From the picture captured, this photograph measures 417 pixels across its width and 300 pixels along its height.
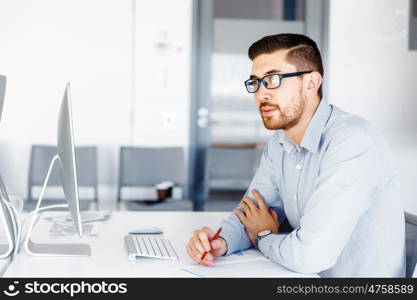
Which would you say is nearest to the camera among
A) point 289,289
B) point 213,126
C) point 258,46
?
point 289,289

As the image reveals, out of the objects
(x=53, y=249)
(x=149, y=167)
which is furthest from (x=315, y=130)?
(x=149, y=167)

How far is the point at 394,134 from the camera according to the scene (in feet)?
16.4

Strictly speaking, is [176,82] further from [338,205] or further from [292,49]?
[338,205]

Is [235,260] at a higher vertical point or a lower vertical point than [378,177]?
lower

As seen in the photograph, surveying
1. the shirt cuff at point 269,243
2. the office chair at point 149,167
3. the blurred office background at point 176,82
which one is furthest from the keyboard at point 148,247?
the office chair at point 149,167

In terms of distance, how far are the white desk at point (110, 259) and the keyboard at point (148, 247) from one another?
19mm

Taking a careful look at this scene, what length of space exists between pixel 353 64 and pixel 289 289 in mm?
3803

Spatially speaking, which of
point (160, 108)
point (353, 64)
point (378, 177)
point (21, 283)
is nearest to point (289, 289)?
point (378, 177)

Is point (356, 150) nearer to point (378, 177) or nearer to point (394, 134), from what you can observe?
point (378, 177)

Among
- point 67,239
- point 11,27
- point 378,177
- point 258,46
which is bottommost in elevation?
point 67,239

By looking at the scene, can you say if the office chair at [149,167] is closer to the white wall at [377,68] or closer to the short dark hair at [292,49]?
the white wall at [377,68]

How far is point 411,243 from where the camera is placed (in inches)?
69.9

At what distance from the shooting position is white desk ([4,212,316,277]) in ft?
5.03

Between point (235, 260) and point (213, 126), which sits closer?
point (235, 260)
